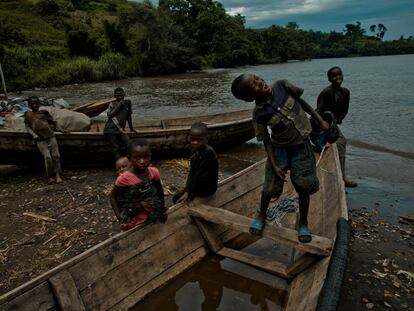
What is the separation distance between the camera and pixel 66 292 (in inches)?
113

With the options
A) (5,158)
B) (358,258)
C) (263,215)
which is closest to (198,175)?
(263,215)

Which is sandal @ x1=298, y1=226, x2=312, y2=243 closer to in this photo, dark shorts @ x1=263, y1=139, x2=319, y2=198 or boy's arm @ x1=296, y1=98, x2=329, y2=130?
dark shorts @ x1=263, y1=139, x2=319, y2=198

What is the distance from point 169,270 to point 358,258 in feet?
7.53

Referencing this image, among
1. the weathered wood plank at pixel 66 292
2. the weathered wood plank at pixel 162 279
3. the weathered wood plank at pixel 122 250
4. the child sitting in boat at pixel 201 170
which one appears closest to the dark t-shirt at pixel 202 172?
the child sitting in boat at pixel 201 170

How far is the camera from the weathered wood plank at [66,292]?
2811mm

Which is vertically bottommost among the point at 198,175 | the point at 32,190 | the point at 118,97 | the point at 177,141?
the point at 32,190

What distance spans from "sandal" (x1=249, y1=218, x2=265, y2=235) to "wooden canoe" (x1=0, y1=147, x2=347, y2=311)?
0.21 feet

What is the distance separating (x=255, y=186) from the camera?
5.10 meters

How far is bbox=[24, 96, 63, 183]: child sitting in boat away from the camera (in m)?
7.09

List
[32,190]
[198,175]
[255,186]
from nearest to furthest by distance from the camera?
[198,175], [255,186], [32,190]

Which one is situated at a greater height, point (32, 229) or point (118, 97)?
point (118, 97)

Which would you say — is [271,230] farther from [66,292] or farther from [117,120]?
[117,120]

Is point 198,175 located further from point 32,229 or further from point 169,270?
point 32,229

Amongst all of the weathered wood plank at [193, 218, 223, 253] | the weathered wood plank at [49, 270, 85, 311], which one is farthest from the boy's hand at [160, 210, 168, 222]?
the weathered wood plank at [49, 270, 85, 311]
